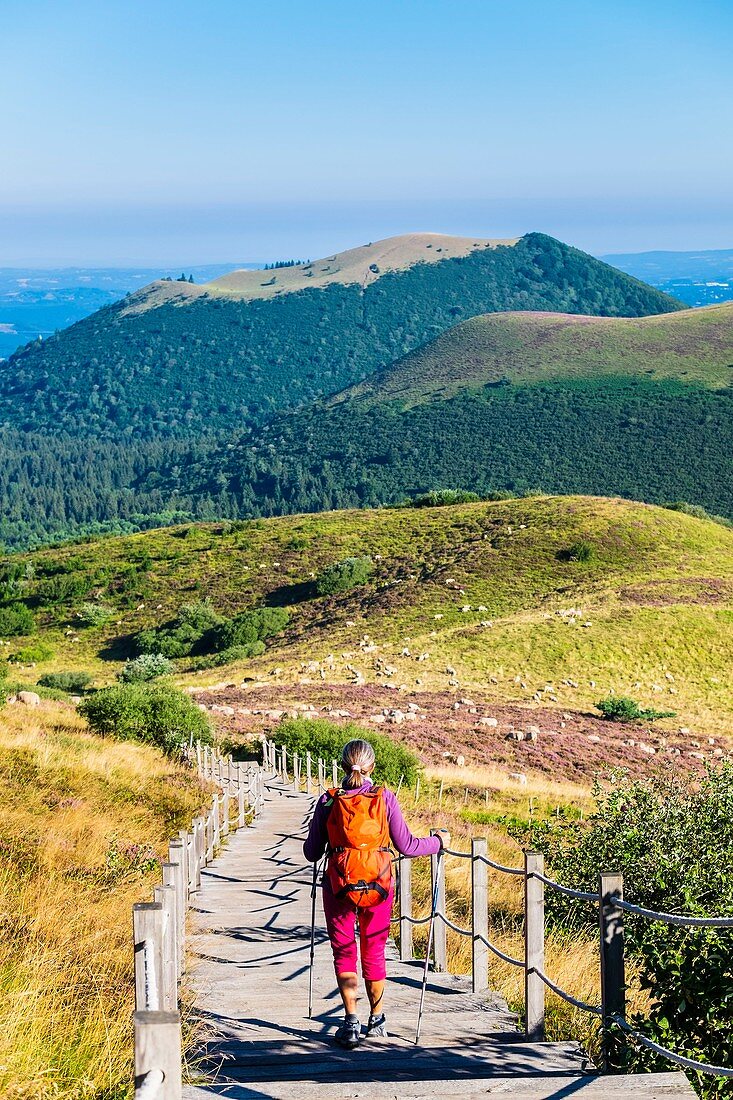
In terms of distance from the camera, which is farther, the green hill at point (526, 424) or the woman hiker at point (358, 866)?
the green hill at point (526, 424)

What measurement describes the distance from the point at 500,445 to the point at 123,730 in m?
117

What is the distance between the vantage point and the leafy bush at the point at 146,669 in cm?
4131

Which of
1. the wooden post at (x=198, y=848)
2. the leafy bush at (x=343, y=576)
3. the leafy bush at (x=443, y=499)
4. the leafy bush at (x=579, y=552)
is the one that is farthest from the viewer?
the leafy bush at (x=443, y=499)

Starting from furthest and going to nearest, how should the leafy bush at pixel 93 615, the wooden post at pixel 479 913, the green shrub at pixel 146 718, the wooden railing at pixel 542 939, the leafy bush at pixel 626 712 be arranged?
the leafy bush at pixel 93 615, the leafy bush at pixel 626 712, the green shrub at pixel 146 718, the wooden post at pixel 479 913, the wooden railing at pixel 542 939

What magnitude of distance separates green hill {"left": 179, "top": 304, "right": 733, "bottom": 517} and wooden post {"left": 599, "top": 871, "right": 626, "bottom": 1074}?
341 ft

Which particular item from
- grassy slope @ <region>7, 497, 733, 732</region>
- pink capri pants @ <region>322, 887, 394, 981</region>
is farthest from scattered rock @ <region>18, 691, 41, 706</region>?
pink capri pants @ <region>322, 887, 394, 981</region>

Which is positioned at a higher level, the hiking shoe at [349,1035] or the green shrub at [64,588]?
the hiking shoe at [349,1035]

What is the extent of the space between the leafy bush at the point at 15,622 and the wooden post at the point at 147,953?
1955 inches

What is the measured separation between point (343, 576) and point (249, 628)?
6094 mm

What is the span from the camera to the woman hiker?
5984mm

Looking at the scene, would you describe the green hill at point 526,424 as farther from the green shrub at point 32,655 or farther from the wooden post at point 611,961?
the wooden post at point 611,961

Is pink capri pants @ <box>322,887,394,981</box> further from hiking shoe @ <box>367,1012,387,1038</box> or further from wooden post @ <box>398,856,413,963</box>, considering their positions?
wooden post @ <box>398,856,413,963</box>

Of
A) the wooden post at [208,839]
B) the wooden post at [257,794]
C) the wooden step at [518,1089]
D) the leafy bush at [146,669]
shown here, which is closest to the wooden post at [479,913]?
the wooden step at [518,1089]

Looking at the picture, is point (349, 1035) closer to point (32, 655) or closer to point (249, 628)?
point (249, 628)
